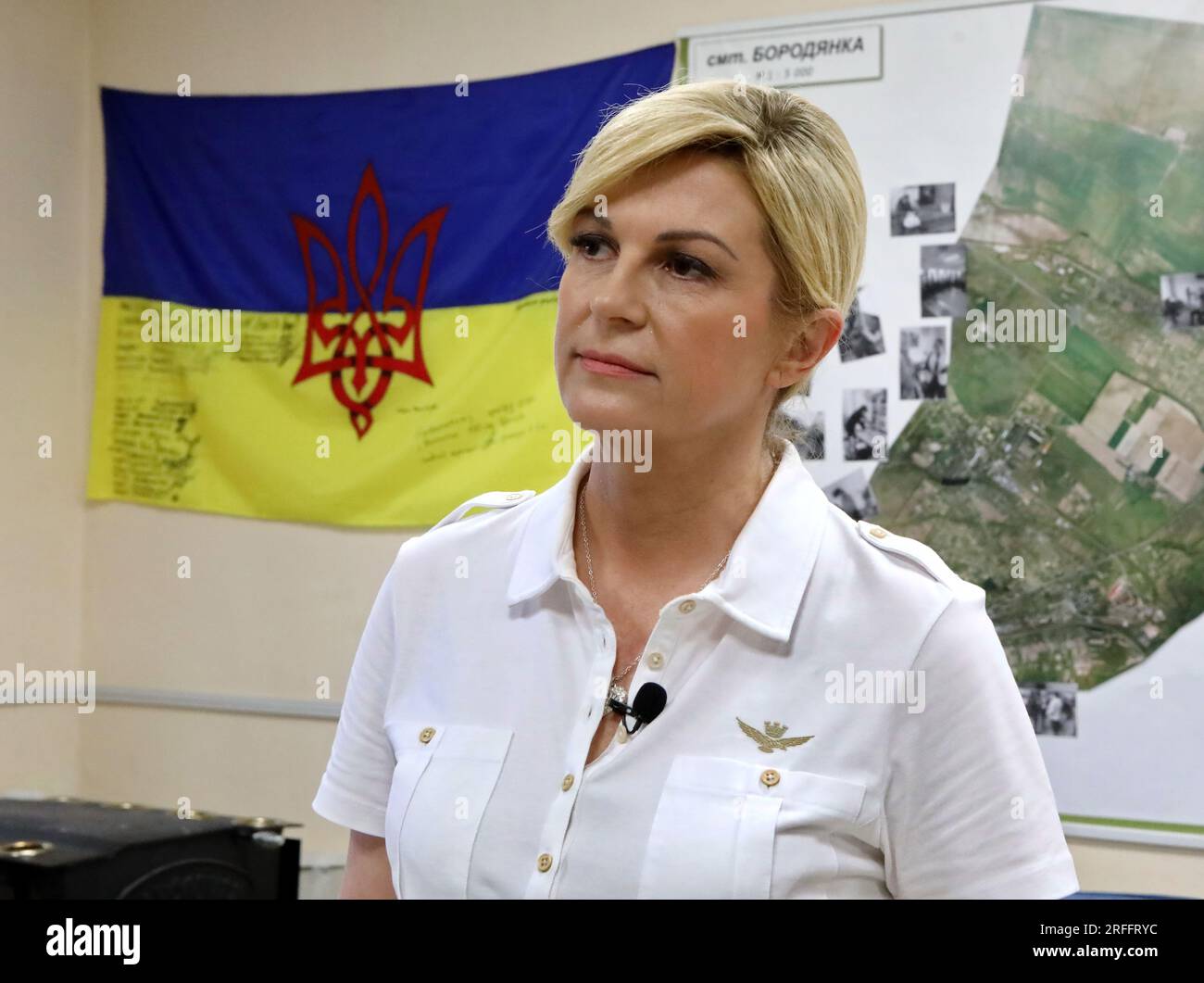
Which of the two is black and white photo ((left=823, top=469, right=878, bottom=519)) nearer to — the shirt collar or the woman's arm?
the shirt collar

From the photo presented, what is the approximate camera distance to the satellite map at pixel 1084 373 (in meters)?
2.57

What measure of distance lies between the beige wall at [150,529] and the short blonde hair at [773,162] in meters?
2.24

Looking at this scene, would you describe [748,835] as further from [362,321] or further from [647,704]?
[362,321]

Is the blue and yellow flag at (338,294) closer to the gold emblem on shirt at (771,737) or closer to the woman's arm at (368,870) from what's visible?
the woman's arm at (368,870)

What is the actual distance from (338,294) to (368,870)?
98.1 inches

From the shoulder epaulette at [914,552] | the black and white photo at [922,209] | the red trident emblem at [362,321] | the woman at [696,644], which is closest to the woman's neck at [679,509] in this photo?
the woman at [696,644]

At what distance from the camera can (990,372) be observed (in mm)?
2717

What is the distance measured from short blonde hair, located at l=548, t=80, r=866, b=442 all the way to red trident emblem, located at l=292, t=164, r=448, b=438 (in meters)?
2.24

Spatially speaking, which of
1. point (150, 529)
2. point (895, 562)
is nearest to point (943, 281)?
point (895, 562)

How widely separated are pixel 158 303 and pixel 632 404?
2.98 m

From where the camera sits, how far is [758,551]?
1.13m

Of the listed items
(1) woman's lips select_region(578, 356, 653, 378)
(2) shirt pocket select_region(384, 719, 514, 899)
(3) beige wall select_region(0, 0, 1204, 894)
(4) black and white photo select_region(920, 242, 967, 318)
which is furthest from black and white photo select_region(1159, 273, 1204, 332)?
(2) shirt pocket select_region(384, 719, 514, 899)

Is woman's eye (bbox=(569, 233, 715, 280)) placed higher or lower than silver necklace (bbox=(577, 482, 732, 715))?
higher

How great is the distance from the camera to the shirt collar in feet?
3.58
